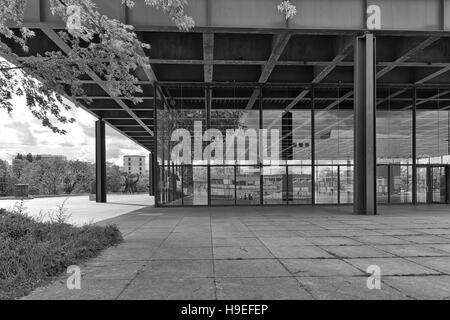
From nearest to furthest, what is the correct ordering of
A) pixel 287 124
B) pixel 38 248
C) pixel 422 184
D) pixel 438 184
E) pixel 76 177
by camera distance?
pixel 38 248
pixel 422 184
pixel 438 184
pixel 287 124
pixel 76 177

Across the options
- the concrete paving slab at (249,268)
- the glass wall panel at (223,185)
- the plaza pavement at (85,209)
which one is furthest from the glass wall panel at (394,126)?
the concrete paving slab at (249,268)

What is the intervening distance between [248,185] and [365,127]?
27.2 feet

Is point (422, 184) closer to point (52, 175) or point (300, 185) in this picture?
point (300, 185)

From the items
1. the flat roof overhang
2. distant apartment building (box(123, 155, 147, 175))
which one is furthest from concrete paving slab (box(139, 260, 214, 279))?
distant apartment building (box(123, 155, 147, 175))

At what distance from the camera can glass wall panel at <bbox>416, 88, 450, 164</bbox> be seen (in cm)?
2425

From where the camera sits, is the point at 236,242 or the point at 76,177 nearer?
the point at 236,242

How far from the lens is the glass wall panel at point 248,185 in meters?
22.5

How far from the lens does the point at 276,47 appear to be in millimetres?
16578

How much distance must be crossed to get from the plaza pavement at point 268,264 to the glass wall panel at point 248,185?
1057 cm

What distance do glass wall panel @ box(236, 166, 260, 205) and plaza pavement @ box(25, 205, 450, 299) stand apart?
34.7 ft

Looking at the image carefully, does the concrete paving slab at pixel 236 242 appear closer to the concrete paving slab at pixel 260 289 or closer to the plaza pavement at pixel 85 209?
the concrete paving slab at pixel 260 289

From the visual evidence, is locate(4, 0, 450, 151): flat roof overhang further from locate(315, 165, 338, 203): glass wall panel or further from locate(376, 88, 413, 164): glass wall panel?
locate(315, 165, 338, 203): glass wall panel

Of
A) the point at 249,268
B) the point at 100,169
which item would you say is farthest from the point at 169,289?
the point at 100,169
